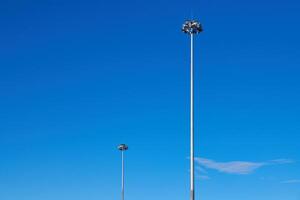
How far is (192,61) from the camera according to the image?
62.9 meters

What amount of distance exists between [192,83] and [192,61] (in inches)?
92.8

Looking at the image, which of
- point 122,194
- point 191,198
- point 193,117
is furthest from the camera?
point 122,194

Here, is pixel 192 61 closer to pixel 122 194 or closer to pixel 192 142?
pixel 192 142

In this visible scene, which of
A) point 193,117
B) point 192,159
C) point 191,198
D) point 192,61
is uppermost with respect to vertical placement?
point 192,61

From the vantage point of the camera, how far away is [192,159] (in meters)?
58.2

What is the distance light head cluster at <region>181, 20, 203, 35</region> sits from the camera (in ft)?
207

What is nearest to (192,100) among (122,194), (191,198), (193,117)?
(193,117)

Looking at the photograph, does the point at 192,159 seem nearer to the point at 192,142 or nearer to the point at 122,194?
the point at 192,142

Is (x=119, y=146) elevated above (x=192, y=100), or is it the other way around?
(x=119, y=146)

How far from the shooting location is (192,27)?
207 feet

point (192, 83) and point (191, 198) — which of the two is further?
point (192, 83)

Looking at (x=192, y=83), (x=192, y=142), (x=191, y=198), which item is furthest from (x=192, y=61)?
(x=191, y=198)

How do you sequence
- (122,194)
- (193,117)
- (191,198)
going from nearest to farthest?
(191,198)
(193,117)
(122,194)

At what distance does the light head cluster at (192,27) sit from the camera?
63.2 meters
